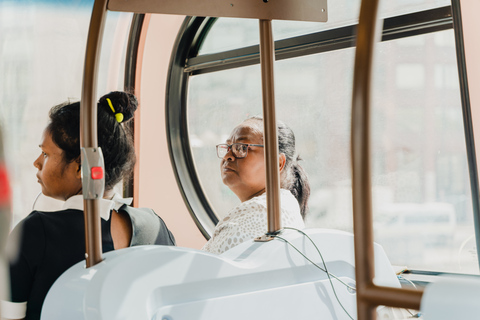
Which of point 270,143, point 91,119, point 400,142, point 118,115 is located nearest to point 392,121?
point 400,142

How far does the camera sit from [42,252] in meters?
1.30

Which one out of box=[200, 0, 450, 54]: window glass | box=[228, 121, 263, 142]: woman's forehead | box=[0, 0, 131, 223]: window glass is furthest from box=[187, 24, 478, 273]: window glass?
box=[0, 0, 131, 223]: window glass

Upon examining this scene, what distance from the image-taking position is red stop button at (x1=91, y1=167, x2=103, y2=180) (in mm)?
1021

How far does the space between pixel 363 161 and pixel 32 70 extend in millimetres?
2684

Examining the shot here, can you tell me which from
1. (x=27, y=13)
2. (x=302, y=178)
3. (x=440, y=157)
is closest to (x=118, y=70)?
(x=27, y=13)

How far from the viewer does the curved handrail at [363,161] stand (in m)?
0.70

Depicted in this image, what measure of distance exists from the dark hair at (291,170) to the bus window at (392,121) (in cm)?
31

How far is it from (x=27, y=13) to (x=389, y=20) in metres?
1.97

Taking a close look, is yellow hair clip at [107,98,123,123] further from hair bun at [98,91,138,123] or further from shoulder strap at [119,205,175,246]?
shoulder strap at [119,205,175,246]

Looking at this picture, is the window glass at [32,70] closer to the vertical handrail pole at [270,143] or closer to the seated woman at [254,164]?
the seated woman at [254,164]

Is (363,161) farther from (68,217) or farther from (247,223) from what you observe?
(247,223)

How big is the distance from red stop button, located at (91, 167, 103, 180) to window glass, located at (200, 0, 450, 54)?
1.66 metres

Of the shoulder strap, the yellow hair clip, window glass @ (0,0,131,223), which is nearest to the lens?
the shoulder strap

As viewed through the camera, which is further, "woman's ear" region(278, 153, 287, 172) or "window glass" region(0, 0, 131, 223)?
"window glass" region(0, 0, 131, 223)
